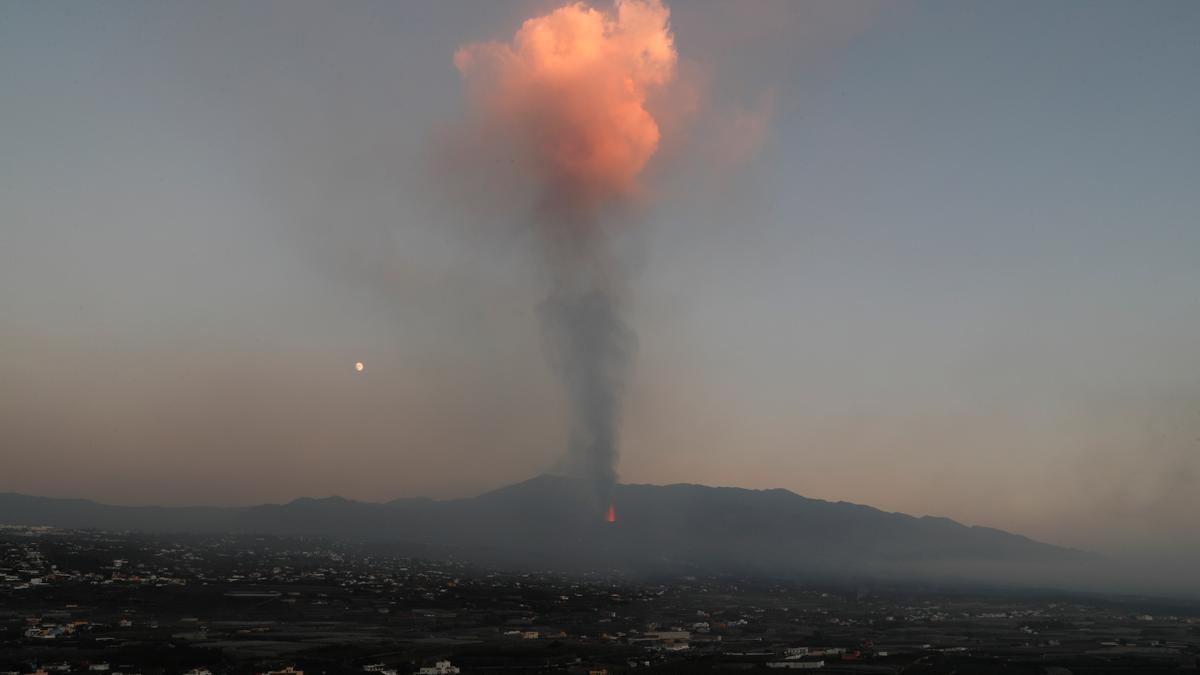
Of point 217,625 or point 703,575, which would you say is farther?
point 703,575

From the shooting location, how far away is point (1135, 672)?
54062 millimetres

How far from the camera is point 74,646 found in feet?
161

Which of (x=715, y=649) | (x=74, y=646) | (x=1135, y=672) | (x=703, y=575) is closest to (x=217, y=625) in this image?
(x=74, y=646)

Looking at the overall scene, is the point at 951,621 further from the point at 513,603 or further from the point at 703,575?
the point at 703,575

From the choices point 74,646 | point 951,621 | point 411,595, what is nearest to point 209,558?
point 411,595

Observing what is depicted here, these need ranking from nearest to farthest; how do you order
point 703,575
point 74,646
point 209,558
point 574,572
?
point 74,646, point 209,558, point 574,572, point 703,575

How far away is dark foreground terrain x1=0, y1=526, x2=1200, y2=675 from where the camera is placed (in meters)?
50.4

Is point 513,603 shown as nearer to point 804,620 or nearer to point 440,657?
point 804,620

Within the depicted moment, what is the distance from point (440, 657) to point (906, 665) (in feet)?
97.4

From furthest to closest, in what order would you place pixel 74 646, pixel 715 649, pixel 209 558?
pixel 209 558 → pixel 715 649 → pixel 74 646

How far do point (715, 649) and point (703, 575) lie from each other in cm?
9819

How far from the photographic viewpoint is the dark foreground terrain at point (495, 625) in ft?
165

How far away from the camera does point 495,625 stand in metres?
69.4

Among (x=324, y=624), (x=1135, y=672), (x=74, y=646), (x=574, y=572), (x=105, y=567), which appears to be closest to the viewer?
(x=74, y=646)
